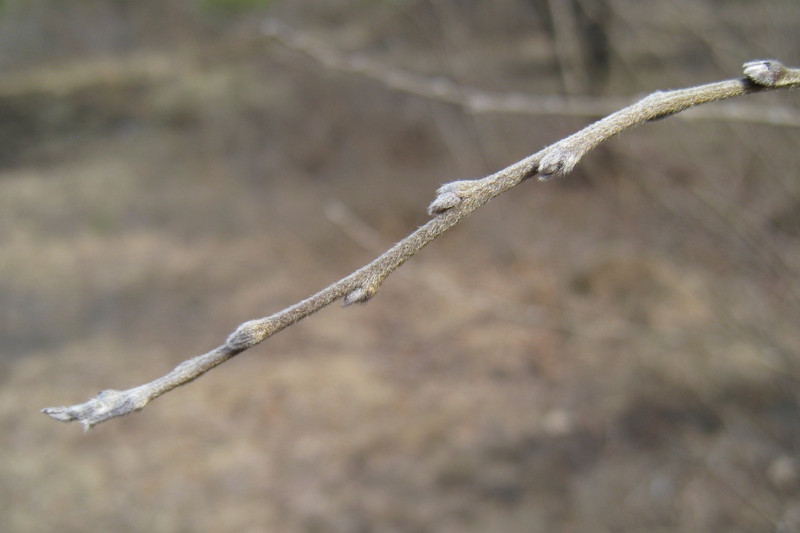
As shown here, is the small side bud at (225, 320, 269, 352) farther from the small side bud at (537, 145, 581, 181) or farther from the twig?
the small side bud at (537, 145, 581, 181)

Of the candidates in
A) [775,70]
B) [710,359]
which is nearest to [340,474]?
[710,359]

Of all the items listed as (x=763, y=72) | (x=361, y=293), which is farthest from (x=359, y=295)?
(x=763, y=72)

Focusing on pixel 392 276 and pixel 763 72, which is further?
pixel 392 276

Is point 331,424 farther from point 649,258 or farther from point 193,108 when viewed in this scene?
point 193,108

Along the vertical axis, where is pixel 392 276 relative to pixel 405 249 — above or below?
above

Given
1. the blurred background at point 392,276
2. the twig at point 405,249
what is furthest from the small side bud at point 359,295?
the blurred background at point 392,276

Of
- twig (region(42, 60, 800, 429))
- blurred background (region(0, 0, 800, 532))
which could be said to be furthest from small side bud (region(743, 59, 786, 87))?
blurred background (region(0, 0, 800, 532))

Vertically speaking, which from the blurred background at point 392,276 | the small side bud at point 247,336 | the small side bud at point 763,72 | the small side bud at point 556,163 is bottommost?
the small side bud at point 247,336

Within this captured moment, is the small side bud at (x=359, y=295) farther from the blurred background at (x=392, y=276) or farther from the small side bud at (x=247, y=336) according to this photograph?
the blurred background at (x=392, y=276)

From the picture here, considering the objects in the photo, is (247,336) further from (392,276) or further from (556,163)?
(392,276)
